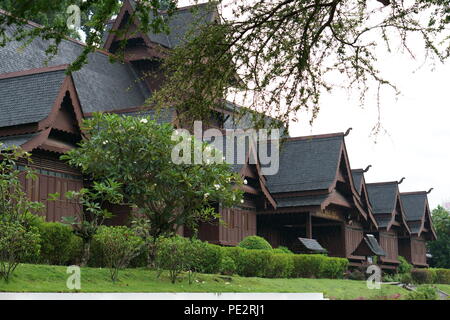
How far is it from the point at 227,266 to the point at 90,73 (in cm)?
1178

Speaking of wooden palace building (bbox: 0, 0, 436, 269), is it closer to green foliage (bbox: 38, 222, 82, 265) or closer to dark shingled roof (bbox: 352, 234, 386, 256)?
dark shingled roof (bbox: 352, 234, 386, 256)

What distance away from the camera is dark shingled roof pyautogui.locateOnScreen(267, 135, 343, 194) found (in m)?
32.7

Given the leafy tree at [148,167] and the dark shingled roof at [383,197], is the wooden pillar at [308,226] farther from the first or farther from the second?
the leafy tree at [148,167]

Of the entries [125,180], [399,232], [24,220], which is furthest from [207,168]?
[399,232]

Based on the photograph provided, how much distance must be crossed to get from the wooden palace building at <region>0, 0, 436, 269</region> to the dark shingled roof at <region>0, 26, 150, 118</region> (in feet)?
0.17

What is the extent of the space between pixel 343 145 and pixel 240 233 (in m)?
7.60

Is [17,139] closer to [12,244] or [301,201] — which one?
[12,244]

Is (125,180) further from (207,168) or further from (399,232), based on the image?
(399,232)

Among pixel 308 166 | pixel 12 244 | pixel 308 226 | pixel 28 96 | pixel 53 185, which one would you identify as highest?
pixel 28 96

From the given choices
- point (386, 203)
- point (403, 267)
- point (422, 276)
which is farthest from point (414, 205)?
point (422, 276)

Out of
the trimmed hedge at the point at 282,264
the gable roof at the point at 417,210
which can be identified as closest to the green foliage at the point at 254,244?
the trimmed hedge at the point at 282,264

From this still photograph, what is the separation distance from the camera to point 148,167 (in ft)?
58.7

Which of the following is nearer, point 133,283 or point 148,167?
point 133,283

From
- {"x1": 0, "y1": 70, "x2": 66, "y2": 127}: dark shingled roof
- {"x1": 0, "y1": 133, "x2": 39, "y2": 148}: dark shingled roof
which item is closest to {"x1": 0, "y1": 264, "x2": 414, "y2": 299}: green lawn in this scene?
{"x1": 0, "y1": 133, "x2": 39, "y2": 148}: dark shingled roof
